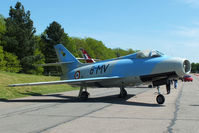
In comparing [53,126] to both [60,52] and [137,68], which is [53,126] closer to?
[137,68]

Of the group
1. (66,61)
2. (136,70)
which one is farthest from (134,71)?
(66,61)

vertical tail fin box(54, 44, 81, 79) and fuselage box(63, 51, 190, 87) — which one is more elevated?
vertical tail fin box(54, 44, 81, 79)

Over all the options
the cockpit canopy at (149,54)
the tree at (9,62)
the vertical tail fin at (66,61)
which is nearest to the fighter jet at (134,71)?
the cockpit canopy at (149,54)

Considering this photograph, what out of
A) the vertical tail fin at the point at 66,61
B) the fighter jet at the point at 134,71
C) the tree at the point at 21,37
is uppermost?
the tree at the point at 21,37

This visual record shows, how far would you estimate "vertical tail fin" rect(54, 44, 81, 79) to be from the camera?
58.8ft

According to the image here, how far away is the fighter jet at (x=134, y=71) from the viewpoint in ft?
39.2

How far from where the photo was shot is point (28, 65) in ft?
163

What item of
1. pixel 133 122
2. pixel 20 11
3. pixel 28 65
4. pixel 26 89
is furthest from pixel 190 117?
pixel 20 11

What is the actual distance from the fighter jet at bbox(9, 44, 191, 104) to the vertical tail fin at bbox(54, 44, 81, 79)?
0.66 meters

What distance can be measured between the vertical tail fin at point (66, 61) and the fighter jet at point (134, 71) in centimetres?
66

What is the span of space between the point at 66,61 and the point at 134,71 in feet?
23.0

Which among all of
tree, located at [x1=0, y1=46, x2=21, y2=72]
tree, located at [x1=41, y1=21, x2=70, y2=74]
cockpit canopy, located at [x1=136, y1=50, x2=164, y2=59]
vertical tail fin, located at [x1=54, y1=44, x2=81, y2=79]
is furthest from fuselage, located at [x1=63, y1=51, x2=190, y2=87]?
tree, located at [x1=41, y1=21, x2=70, y2=74]

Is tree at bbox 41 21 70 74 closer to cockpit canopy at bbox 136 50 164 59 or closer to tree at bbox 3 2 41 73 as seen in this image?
tree at bbox 3 2 41 73

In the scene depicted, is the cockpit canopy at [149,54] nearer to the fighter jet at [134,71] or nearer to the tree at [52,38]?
the fighter jet at [134,71]
